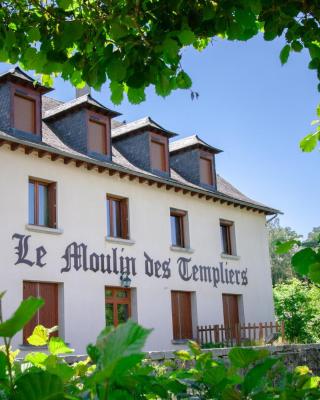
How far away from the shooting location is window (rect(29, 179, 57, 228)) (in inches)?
592

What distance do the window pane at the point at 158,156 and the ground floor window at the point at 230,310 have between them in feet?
16.7

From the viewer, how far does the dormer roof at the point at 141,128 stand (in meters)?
19.1

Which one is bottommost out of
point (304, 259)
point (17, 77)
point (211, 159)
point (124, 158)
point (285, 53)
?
point (304, 259)

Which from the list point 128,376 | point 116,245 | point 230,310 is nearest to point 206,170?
point 230,310

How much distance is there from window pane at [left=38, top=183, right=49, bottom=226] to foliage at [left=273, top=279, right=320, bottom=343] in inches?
508

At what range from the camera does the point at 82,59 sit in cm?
407

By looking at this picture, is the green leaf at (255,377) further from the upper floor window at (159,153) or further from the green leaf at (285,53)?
the upper floor window at (159,153)

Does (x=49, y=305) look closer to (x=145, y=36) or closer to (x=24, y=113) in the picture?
(x=24, y=113)

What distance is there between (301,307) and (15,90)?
16848 millimetres

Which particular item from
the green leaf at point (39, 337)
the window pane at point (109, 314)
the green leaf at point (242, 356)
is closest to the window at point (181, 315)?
the window pane at point (109, 314)

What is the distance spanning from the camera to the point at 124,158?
61.5 ft

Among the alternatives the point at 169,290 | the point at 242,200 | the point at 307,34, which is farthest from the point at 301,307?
the point at 307,34

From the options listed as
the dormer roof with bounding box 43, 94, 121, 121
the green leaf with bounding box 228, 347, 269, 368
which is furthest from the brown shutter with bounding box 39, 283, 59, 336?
the green leaf with bounding box 228, 347, 269, 368

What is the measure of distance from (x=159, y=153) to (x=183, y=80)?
15.0 metres
